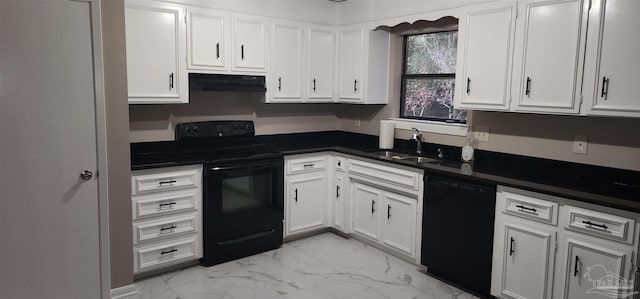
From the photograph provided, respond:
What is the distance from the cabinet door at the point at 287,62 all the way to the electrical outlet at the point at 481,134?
1700 millimetres

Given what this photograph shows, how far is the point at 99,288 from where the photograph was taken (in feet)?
9.01

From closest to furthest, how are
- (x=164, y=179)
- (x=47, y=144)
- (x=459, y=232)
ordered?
(x=47, y=144)
(x=459, y=232)
(x=164, y=179)

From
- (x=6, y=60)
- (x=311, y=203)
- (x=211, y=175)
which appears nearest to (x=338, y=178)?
(x=311, y=203)

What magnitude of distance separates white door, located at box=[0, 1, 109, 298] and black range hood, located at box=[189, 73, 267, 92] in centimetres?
113

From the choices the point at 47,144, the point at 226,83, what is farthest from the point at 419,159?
the point at 47,144

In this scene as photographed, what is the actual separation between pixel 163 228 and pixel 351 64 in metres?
2.37

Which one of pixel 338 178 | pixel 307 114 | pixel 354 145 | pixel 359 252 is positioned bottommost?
pixel 359 252

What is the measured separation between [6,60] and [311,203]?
8.77ft

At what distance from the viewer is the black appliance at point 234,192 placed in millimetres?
3553

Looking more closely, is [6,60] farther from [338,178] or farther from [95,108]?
[338,178]

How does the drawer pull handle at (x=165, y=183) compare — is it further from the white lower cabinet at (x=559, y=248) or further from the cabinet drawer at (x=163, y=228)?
the white lower cabinet at (x=559, y=248)

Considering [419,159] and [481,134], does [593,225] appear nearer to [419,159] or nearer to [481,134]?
[481,134]

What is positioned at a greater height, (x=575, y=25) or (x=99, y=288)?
(x=575, y=25)

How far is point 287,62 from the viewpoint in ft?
13.9
